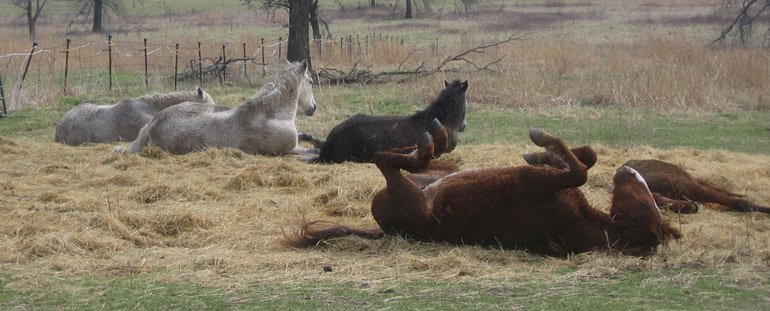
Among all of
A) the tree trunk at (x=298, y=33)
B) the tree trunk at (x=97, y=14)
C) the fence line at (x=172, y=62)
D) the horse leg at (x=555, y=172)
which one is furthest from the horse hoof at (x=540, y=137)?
the tree trunk at (x=97, y=14)

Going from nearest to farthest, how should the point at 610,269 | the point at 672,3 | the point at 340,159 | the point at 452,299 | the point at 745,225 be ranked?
the point at 452,299 → the point at 610,269 → the point at 745,225 → the point at 340,159 → the point at 672,3

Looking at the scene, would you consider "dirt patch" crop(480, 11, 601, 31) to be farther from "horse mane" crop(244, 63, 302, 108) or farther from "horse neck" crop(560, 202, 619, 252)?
"horse neck" crop(560, 202, 619, 252)

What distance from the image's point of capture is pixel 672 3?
214ft

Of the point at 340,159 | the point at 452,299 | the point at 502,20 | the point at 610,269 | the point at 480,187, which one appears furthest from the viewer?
the point at 502,20

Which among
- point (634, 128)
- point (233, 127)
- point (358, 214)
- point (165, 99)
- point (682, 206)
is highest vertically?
point (682, 206)

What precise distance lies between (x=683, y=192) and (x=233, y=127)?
21.6 ft

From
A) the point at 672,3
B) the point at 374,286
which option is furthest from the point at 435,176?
the point at 672,3

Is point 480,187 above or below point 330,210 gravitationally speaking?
above

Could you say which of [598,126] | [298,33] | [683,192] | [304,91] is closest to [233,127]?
[304,91]

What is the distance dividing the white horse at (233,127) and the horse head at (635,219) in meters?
6.89

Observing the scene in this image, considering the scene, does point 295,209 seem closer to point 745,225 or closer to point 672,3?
point 745,225

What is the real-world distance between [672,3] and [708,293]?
209ft

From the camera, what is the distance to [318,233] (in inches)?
265

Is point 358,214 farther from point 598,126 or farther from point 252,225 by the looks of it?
point 598,126
